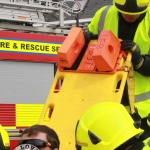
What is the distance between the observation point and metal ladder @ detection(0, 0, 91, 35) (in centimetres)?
629

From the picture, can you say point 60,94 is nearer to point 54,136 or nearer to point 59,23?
point 54,136

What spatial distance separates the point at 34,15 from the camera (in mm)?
6613

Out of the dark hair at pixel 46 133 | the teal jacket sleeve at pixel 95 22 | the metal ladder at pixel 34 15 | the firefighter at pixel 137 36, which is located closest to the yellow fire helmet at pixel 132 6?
the firefighter at pixel 137 36

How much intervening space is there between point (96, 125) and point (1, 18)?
4.10m

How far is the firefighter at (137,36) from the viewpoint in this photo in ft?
11.1

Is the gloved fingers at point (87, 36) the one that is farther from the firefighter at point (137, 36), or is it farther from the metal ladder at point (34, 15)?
the metal ladder at point (34, 15)

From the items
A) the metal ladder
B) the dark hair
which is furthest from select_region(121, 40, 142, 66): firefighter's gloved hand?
the metal ladder

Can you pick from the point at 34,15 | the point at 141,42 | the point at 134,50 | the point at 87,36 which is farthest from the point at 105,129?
the point at 34,15

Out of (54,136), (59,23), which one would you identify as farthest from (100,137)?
(59,23)

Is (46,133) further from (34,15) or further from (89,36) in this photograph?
(34,15)

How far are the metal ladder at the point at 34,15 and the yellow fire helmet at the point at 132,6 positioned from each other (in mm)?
2975

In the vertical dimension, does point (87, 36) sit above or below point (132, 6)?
below

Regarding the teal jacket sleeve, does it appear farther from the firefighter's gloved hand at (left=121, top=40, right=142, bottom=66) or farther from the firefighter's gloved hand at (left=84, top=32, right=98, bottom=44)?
the firefighter's gloved hand at (left=121, top=40, right=142, bottom=66)

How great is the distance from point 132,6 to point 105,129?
129cm
